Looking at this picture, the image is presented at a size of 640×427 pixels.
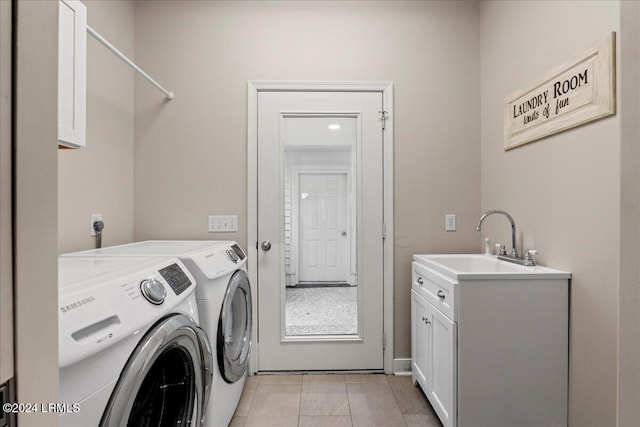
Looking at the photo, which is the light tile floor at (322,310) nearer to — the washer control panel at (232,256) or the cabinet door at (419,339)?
the cabinet door at (419,339)

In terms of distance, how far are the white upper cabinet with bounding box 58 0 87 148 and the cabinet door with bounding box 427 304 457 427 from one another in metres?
1.80

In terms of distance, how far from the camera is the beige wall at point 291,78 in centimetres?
223

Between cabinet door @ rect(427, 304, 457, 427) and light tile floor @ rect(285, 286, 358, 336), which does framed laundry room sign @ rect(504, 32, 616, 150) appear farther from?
light tile floor @ rect(285, 286, 358, 336)

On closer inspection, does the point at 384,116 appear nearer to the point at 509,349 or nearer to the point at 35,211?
the point at 509,349

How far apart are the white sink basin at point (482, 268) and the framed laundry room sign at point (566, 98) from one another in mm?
711

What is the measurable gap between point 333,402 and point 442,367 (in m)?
0.71

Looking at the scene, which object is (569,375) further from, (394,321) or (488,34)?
(488,34)

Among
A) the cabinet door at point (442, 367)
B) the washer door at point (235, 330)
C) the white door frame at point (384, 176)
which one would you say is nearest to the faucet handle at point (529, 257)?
the cabinet door at point (442, 367)

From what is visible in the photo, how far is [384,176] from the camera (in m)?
2.27

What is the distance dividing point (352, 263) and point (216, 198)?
1091mm

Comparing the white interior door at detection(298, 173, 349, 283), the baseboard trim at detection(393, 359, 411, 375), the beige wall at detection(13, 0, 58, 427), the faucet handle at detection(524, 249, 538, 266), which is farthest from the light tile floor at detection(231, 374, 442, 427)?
the beige wall at detection(13, 0, 58, 427)

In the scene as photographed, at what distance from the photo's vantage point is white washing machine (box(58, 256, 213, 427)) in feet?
2.19

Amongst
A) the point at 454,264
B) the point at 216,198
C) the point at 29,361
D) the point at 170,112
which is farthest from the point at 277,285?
the point at 29,361

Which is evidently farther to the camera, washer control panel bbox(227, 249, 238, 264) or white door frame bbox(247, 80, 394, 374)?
white door frame bbox(247, 80, 394, 374)
